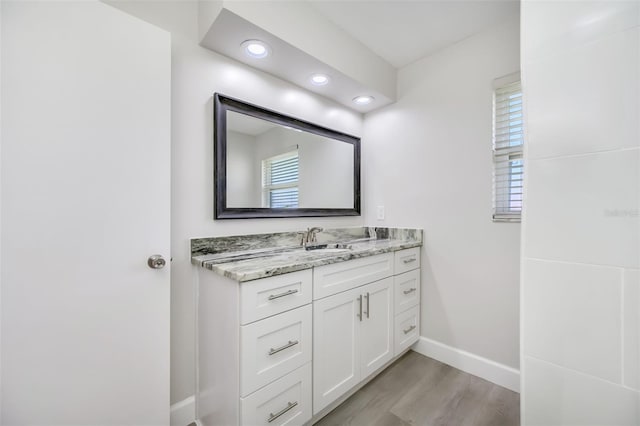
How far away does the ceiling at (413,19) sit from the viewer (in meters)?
1.67

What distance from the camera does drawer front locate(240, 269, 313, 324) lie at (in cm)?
113

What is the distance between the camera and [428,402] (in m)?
1.64

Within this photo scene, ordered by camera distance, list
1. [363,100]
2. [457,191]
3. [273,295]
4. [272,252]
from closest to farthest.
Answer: [273,295] → [272,252] → [457,191] → [363,100]

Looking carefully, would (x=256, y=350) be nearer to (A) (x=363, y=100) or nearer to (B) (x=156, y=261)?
(B) (x=156, y=261)

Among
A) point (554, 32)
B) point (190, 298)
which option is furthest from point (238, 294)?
point (554, 32)

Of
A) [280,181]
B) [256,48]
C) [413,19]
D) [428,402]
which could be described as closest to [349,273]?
[280,181]

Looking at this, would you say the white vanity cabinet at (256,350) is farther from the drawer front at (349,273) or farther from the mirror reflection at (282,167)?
the mirror reflection at (282,167)

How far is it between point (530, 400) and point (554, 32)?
108 centimetres

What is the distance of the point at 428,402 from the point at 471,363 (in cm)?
53

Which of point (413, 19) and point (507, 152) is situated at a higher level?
point (413, 19)

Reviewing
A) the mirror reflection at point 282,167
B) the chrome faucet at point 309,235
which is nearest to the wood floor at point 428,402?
the chrome faucet at point 309,235

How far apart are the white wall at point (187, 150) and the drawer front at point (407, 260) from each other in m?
1.15

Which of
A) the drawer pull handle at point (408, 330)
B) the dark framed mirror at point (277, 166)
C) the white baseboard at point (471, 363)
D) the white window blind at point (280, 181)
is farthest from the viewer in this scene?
the drawer pull handle at point (408, 330)

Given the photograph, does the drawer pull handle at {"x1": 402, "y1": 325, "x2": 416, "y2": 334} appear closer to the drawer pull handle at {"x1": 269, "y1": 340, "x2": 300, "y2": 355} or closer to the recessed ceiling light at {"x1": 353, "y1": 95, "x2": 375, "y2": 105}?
the drawer pull handle at {"x1": 269, "y1": 340, "x2": 300, "y2": 355}
